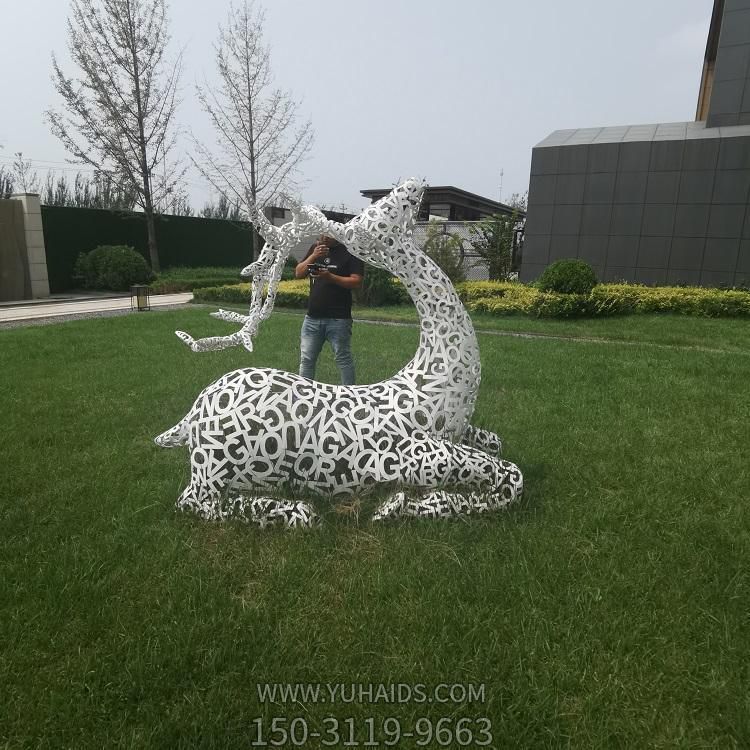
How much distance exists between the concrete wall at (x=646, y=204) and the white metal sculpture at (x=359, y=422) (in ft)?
41.4

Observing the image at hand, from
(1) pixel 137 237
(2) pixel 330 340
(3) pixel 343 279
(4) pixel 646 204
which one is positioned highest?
(4) pixel 646 204

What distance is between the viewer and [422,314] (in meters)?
3.19

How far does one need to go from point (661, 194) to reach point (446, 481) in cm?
1340

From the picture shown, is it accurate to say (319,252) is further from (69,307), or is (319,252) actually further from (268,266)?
(69,307)

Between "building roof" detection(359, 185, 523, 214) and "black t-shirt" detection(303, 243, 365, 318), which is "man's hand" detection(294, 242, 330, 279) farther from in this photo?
"building roof" detection(359, 185, 523, 214)

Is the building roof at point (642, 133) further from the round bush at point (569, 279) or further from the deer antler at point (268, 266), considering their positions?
the deer antler at point (268, 266)

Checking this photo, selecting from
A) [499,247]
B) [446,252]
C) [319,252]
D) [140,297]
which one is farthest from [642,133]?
[319,252]

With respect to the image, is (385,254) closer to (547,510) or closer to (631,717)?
(547,510)

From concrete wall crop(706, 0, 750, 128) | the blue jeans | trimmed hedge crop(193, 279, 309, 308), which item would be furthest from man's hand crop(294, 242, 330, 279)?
concrete wall crop(706, 0, 750, 128)

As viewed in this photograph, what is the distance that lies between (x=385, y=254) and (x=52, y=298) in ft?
50.9

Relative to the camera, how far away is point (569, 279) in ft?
38.0

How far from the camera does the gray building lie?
13.0 m

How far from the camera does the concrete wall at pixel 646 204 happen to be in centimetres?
1298

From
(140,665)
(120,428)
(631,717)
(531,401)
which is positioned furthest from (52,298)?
(631,717)
